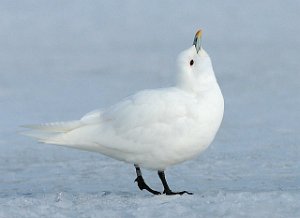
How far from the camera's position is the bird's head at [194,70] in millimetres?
5746

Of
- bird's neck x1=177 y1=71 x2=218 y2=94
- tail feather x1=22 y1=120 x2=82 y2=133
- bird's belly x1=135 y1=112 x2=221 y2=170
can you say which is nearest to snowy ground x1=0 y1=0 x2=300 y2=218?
bird's belly x1=135 y1=112 x2=221 y2=170

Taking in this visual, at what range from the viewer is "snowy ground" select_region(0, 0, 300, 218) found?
5176mm

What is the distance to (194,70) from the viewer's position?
581 centimetres

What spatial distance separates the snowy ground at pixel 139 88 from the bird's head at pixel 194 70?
69cm

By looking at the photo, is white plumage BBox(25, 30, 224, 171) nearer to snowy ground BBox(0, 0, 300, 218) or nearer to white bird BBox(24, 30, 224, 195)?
white bird BBox(24, 30, 224, 195)

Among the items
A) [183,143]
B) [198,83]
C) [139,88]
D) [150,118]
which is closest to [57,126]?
[150,118]

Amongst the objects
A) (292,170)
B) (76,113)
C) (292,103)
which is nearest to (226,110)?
(292,103)

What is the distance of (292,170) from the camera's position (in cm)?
659

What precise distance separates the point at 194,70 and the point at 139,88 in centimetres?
371

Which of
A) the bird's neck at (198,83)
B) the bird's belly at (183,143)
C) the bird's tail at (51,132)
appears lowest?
the bird's belly at (183,143)

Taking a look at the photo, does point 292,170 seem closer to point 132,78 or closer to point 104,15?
point 132,78

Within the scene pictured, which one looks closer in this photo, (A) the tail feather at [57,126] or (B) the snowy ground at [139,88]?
(B) the snowy ground at [139,88]

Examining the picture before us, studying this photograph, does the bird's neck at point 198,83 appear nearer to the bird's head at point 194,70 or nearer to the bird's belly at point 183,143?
the bird's head at point 194,70

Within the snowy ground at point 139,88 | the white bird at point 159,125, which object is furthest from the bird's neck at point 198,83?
the snowy ground at point 139,88
